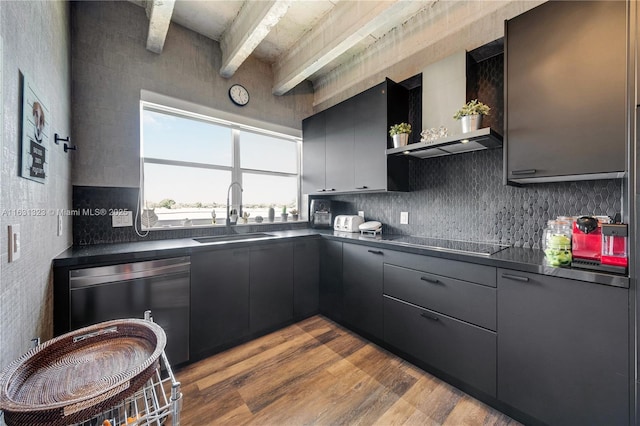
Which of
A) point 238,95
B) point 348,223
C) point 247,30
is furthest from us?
point 348,223

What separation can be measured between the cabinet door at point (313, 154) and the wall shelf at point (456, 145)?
1031 mm

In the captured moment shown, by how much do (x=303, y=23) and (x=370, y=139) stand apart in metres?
1.30

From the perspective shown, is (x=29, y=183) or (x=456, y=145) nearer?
(x=29, y=183)

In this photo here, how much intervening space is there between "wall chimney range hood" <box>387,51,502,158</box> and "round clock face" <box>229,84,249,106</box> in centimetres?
178

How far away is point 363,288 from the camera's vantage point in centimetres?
231

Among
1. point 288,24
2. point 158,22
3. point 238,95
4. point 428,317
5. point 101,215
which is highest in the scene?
point 288,24

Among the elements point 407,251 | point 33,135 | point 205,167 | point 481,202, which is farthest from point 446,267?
point 205,167

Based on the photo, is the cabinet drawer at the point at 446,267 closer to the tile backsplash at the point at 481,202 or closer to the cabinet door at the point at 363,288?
the cabinet door at the point at 363,288

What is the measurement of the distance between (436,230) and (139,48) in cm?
Answer: 314

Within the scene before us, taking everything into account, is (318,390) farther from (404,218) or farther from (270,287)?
(404,218)

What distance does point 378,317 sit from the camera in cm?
219

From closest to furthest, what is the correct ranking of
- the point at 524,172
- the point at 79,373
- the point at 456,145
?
1. the point at 79,373
2. the point at 524,172
3. the point at 456,145

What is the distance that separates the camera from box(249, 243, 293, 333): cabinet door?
2.31m

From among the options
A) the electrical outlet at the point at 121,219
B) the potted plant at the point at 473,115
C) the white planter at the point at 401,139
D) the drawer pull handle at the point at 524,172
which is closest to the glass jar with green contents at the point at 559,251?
the drawer pull handle at the point at 524,172
